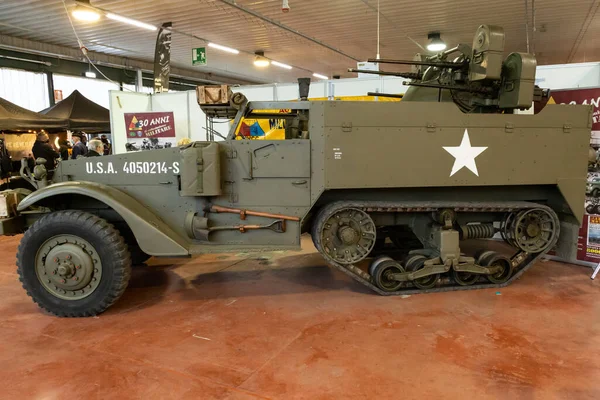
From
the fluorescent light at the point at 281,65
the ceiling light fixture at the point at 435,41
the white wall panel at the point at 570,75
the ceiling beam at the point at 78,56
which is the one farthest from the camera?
the fluorescent light at the point at 281,65

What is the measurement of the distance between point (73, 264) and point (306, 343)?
239 cm

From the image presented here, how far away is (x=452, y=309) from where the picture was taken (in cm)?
439

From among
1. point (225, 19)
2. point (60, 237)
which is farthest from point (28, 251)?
point (225, 19)

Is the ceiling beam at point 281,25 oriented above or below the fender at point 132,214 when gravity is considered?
above

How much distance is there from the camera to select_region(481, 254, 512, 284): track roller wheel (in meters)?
4.89

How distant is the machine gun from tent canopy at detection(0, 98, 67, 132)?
10.3 metres

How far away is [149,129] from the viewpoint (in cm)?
1057

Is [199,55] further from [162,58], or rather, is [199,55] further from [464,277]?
A: [464,277]

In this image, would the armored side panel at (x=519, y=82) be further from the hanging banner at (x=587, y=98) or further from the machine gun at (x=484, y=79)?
the hanging banner at (x=587, y=98)

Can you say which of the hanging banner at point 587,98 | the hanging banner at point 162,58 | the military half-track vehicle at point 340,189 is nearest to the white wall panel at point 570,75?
the hanging banner at point 587,98

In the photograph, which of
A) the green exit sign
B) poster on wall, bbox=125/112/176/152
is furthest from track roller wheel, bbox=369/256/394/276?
the green exit sign

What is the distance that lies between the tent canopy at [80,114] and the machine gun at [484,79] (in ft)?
34.7

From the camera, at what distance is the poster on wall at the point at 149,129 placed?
1039 cm

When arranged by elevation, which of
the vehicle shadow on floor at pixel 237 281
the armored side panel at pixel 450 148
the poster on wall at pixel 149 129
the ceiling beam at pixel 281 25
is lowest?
the vehicle shadow on floor at pixel 237 281
